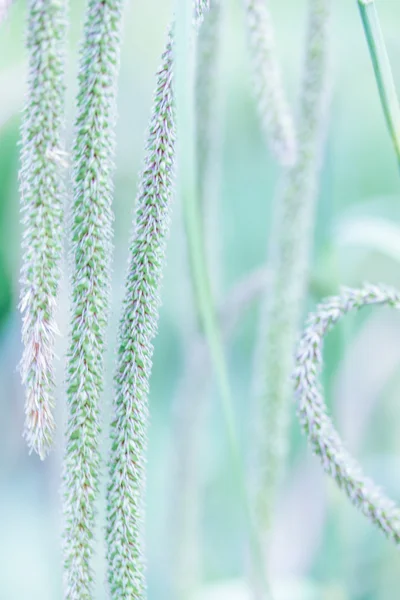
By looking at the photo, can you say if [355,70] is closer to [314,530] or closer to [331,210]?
[331,210]

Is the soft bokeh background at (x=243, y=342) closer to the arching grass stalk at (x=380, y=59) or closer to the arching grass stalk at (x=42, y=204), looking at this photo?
the arching grass stalk at (x=380, y=59)

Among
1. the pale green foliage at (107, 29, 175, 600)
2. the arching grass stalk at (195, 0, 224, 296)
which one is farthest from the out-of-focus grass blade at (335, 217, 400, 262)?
the pale green foliage at (107, 29, 175, 600)

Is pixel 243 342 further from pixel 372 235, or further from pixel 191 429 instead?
Result: pixel 372 235

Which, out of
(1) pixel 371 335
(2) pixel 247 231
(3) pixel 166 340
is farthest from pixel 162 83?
(2) pixel 247 231

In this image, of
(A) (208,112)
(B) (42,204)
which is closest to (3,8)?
(B) (42,204)

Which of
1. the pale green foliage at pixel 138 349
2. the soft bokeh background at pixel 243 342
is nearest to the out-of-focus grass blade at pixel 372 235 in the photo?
the soft bokeh background at pixel 243 342
